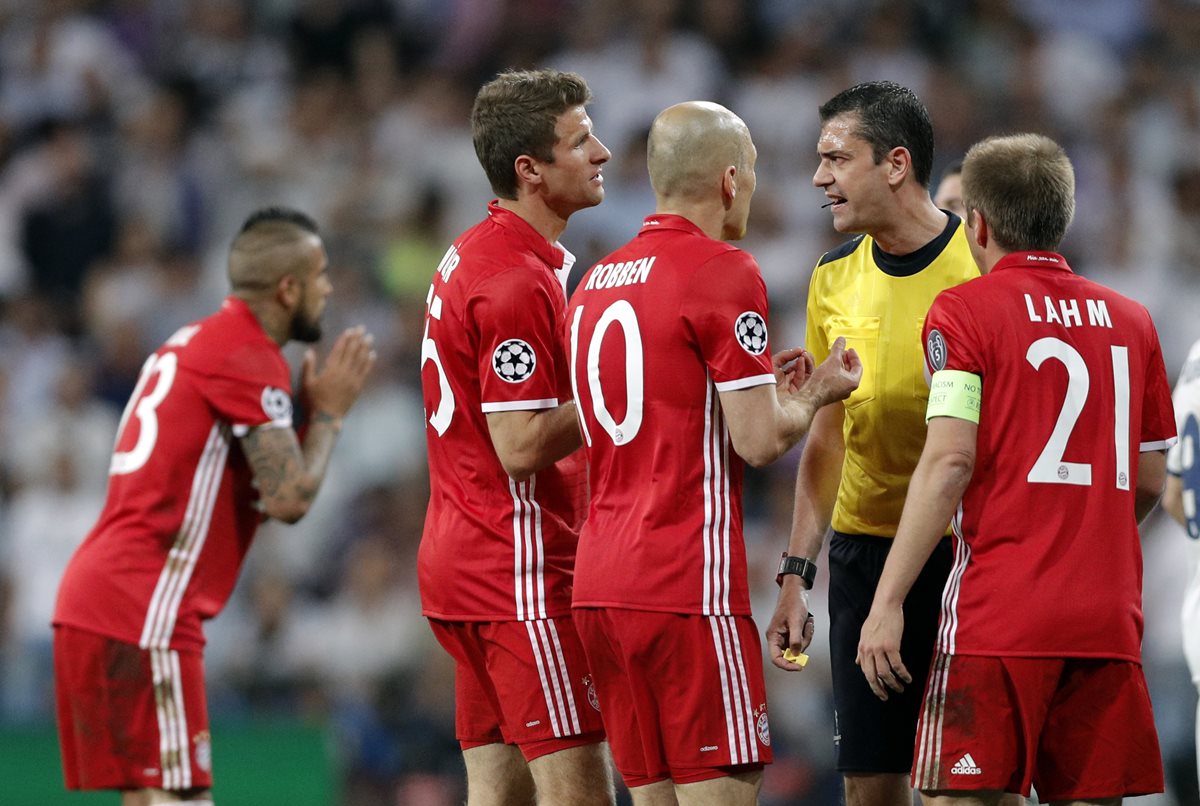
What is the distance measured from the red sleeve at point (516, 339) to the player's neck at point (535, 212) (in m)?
Result: 0.28

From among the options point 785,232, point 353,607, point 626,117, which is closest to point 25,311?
point 353,607

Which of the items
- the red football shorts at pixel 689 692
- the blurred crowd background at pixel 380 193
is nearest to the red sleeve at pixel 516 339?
the red football shorts at pixel 689 692

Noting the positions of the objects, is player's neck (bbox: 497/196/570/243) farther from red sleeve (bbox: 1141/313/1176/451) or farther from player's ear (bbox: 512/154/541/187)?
red sleeve (bbox: 1141/313/1176/451)

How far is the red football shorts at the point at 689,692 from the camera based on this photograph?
4609 millimetres

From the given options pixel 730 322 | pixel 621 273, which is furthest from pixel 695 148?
pixel 730 322

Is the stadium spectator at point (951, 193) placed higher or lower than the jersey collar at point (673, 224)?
higher

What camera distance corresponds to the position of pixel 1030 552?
4.53 m

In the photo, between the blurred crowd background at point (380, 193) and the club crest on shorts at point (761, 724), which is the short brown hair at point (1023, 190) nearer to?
the club crest on shorts at point (761, 724)

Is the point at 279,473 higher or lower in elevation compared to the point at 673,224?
lower

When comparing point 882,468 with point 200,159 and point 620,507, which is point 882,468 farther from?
point 200,159

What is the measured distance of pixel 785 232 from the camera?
11.8 meters

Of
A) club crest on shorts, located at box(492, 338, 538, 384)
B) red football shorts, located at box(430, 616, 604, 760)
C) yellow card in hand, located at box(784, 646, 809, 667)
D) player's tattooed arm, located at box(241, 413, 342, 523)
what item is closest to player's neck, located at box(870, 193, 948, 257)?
club crest on shorts, located at box(492, 338, 538, 384)

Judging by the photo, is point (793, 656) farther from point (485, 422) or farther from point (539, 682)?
point (485, 422)

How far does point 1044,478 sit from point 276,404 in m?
3.02
